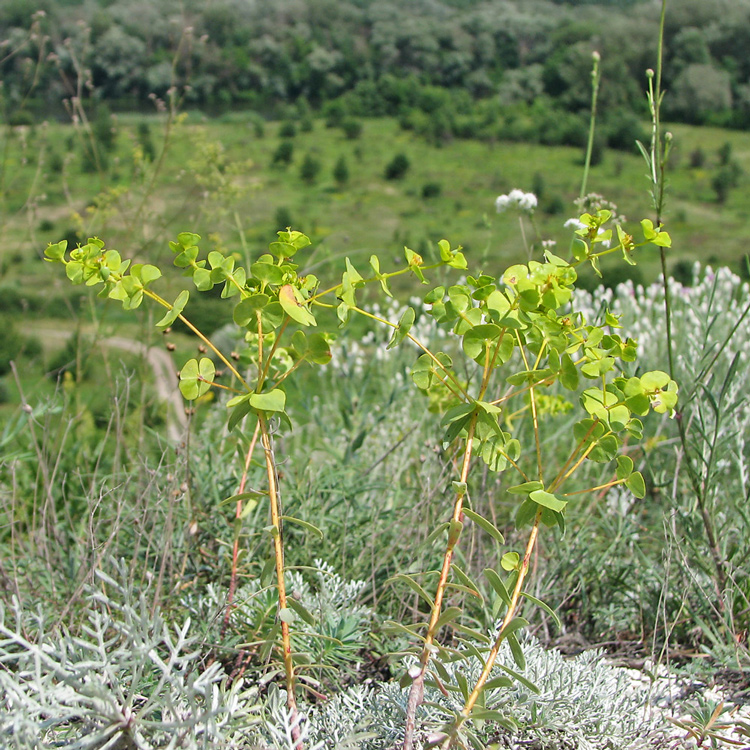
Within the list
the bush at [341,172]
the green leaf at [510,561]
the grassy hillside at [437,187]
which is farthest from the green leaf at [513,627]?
the bush at [341,172]

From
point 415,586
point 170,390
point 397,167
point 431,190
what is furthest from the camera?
point 397,167

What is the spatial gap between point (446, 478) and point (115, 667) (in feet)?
3.43

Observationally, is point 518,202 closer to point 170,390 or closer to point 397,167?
→ point 170,390

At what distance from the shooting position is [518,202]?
82.6 inches

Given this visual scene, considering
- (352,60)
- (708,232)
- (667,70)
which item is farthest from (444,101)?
(708,232)

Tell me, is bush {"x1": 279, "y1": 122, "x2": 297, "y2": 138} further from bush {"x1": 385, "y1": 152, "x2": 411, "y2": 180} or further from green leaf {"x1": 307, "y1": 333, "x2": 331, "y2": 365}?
green leaf {"x1": 307, "y1": 333, "x2": 331, "y2": 365}

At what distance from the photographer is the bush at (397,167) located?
131 feet

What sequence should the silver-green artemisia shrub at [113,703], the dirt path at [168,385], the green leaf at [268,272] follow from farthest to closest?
the dirt path at [168,385], the green leaf at [268,272], the silver-green artemisia shrub at [113,703]

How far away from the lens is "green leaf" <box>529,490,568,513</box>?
0.98 m

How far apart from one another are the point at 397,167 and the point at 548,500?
41132 millimetres

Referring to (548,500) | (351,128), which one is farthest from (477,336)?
(351,128)

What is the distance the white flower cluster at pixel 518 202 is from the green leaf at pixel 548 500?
1.24 m

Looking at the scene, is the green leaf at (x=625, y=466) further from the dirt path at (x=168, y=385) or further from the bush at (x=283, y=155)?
the bush at (x=283, y=155)

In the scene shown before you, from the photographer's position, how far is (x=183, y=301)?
999 millimetres
